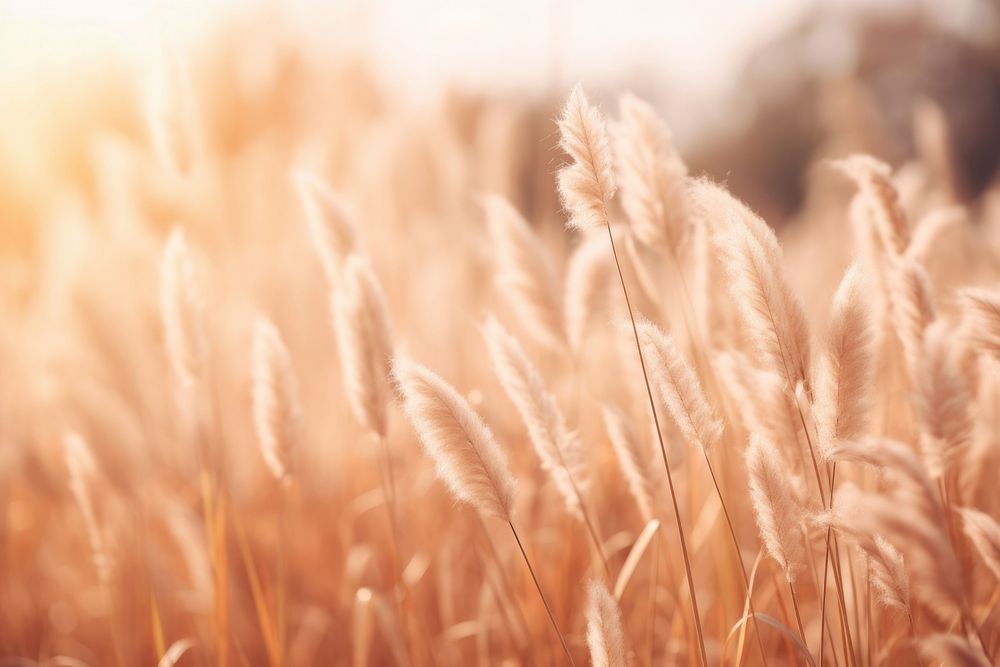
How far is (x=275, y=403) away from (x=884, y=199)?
1.04 metres

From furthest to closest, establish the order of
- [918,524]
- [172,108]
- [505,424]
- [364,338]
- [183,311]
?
[505,424], [172,108], [183,311], [364,338], [918,524]

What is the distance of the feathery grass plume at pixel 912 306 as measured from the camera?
96cm

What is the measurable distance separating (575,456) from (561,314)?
0.42 meters

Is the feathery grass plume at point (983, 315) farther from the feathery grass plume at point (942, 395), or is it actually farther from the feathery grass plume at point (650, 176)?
the feathery grass plume at point (650, 176)

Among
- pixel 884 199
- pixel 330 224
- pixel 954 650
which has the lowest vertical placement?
pixel 954 650

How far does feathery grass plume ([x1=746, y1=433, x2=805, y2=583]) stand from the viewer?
2.89 feet

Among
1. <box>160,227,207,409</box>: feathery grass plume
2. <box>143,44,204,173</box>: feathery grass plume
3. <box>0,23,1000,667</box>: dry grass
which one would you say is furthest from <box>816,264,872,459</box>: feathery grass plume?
<box>143,44,204,173</box>: feathery grass plume

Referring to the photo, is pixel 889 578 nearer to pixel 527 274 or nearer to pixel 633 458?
pixel 633 458

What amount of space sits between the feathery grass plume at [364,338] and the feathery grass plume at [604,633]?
46 centimetres

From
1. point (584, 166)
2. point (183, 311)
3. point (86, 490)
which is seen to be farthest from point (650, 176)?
point (86, 490)

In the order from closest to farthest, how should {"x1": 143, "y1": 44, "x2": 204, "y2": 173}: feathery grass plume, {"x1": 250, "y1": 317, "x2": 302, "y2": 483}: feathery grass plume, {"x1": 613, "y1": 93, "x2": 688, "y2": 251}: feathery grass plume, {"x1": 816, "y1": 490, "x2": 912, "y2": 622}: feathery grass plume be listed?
1. {"x1": 816, "y1": 490, "x2": 912, "y2": 622}: feathery grass plume
2. {"x1": 613, "y1": 93, "x2": 688, "y2": 251}: feathery grass plume
3. {"x1": 250, "y1": 317, "x2": 302, "y2": 483}: feathery grass plume
4. {"x1": 143, "y1": 44, "x2": 204, "y2": 173}: feathery grass plume

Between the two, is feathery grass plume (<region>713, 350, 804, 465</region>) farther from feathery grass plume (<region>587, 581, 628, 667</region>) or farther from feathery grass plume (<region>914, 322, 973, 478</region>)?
feathery grass plume (<region>587, 581, 628, 667</region>)

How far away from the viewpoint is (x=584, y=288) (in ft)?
4.84

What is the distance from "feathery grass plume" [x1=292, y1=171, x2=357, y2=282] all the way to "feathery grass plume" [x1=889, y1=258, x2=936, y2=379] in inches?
35.3
